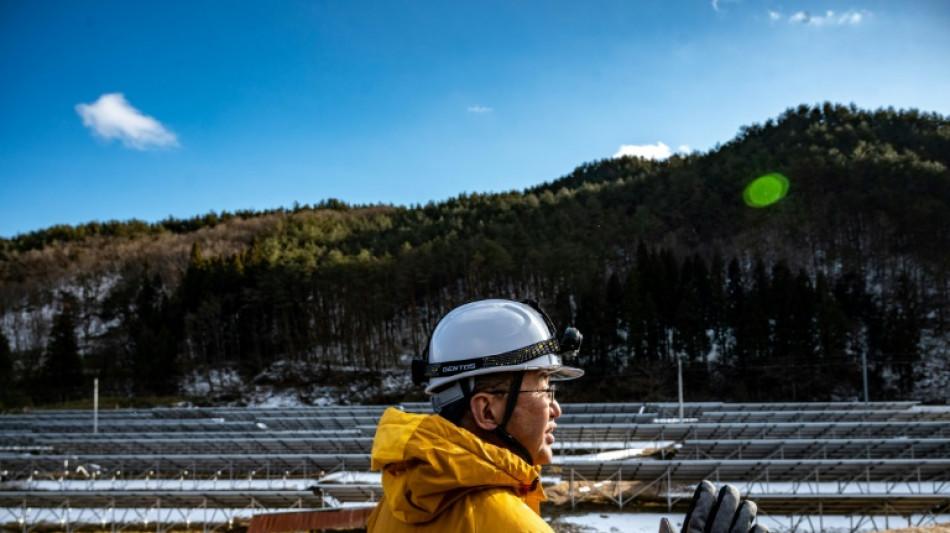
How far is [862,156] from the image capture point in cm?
5466

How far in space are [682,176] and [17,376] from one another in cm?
6699

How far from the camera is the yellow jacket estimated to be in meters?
1.19

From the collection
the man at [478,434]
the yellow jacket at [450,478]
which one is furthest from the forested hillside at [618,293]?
the yellow jacket at [450,478]

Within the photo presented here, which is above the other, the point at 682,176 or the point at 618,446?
the point at 682,176

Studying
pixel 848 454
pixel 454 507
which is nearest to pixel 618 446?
pixel 848 454

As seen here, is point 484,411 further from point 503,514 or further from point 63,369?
point 63,369

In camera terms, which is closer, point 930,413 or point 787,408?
point 930,413

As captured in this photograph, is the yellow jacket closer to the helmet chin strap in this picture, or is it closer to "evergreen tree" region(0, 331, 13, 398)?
the helmet chin strap

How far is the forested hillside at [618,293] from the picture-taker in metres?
34.6

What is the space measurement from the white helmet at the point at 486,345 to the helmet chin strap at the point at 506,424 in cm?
3

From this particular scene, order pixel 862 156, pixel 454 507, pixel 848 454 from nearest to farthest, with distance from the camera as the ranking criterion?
1. pixel 454 507
2. pixel 848 454
3. pixel 862 156

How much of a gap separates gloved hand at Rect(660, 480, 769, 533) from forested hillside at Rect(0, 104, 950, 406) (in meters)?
29.9

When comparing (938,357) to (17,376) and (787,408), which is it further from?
(17,376)

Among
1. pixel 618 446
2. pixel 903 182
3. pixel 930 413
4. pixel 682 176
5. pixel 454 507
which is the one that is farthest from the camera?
pixel 682 176
